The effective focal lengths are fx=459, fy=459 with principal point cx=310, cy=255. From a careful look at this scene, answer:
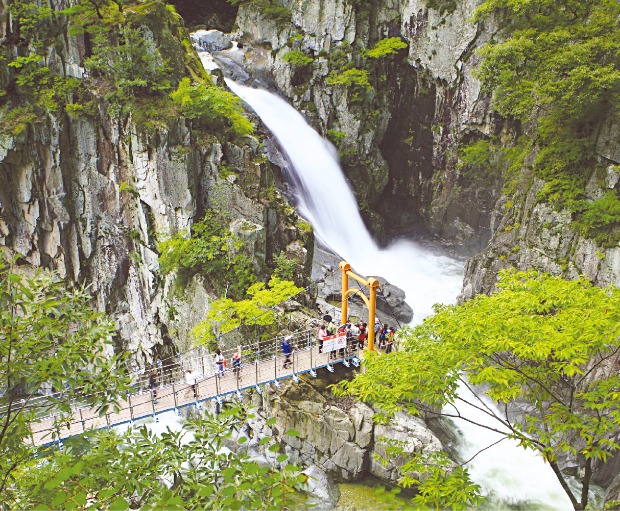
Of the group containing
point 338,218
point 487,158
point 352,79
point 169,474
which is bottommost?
point 338,218

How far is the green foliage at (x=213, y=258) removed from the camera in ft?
51.7

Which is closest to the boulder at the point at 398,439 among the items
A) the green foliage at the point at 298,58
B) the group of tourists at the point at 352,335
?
the group of tourists at the point at 352,335

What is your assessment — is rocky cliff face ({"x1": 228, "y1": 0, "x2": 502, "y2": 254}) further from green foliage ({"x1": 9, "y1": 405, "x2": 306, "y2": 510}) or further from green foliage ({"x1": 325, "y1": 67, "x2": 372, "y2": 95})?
green foliage ({"x1": 9, "y1": 405, "x2": 306, "y2": 510})

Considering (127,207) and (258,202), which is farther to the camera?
(127,207)

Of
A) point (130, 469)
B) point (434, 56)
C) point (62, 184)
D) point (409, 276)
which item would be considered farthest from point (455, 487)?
point (434, 56)

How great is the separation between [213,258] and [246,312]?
2.91m

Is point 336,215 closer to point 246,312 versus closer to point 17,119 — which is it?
point 246,312

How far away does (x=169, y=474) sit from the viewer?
423cm

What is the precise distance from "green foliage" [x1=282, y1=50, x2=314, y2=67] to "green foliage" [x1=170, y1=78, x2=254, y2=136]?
39.1 feet

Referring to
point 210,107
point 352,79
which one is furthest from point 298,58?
point 210,107

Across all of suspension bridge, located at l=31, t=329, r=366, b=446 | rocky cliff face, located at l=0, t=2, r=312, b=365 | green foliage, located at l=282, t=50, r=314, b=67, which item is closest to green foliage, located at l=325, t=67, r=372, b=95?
green foliage, located at l=282, t=50, r=314, b=67

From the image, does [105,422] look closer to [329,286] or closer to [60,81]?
[329,286]

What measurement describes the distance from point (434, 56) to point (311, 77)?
7422 millimetres

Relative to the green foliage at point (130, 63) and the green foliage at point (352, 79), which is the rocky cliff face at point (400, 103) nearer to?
the green foliage at point (352, 79)
